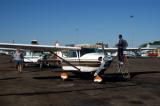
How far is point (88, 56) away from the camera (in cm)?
1445

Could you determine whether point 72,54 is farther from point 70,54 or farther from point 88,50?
point 88,50

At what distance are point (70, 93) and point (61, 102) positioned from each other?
1.81 meters

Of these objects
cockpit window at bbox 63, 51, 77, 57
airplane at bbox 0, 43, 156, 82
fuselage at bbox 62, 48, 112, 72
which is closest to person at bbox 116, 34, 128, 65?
airplane at bbox 0, 43, 156, 82

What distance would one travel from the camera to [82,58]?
1484 centimetres

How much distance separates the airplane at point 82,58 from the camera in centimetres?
1376

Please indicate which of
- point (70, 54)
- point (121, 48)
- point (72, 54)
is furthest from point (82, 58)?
point (121, 48)

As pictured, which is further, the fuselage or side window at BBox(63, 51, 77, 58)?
side window at BBox(63, 51, 77, 58)

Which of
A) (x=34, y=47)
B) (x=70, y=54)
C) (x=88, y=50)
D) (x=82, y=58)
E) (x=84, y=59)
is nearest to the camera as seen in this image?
(x=84, y=59)

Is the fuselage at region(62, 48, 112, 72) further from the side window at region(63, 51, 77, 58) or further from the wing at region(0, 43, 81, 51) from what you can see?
the wing at region(0, 43, 81, 51)

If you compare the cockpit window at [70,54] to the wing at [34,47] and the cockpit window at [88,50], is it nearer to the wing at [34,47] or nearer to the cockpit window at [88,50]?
the wing at [34,47]

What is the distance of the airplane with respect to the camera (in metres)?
13.8

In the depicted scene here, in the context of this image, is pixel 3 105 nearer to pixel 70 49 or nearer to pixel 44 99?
pixel 44 99

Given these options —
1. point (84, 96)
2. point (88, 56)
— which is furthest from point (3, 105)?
point (88, 56)

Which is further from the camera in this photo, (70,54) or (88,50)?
(70,54)
